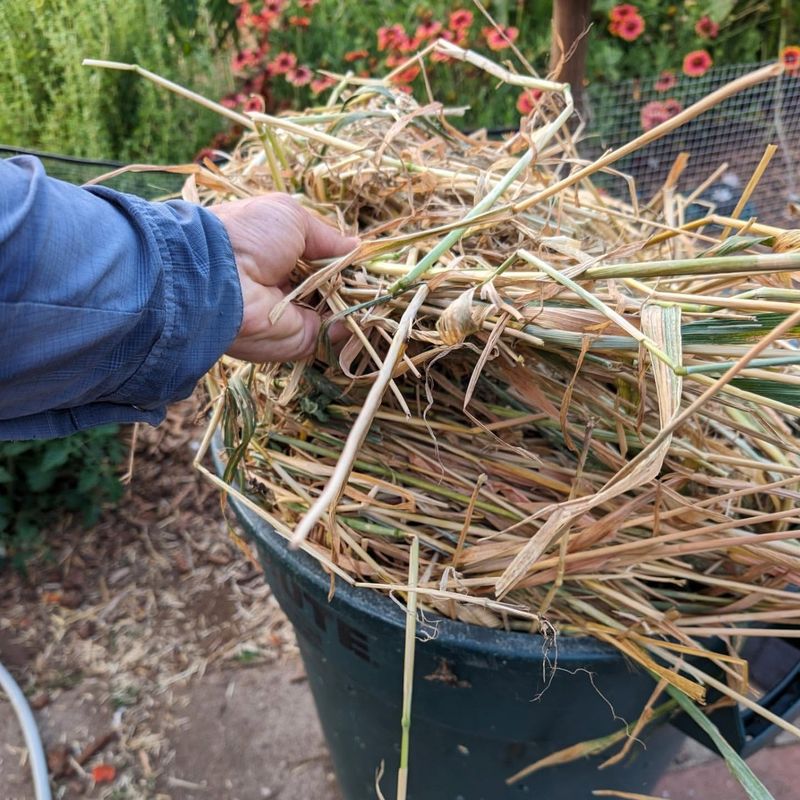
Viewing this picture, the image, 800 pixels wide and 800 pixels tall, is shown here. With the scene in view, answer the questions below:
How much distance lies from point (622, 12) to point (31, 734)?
2695mm

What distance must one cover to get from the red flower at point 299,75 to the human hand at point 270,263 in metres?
1.57

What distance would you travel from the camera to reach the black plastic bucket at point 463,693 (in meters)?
0.68

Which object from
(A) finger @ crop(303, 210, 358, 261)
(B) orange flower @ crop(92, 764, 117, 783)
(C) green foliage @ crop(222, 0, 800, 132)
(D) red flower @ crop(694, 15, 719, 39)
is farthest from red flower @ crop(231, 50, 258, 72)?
(B) orange flower @ crop(92, 764, 117, 783)

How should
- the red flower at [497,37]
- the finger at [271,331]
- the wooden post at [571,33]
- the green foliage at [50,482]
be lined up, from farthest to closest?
1. the red flower at [497,37]
2. the green foliage at [50,482]
3. the wooden post at [571,33]
4. the finger at [271,331]

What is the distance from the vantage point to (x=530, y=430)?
763mm

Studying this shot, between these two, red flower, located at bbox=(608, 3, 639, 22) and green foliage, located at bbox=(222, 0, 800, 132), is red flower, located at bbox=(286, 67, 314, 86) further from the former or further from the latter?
red flower, located at bbox=(608, 3, 639, 22)

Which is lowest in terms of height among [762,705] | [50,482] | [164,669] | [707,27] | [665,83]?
[164,669]

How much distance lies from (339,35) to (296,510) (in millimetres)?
2094

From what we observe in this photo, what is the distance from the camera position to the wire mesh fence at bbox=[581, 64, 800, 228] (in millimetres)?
2354

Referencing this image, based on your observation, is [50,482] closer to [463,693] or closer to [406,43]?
[463,693]

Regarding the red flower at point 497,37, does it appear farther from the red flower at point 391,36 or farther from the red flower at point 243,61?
the red flower at point 243,61

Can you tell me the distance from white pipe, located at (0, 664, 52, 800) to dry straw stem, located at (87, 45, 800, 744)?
0.82 m

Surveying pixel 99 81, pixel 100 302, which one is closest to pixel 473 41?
pixel 99 81

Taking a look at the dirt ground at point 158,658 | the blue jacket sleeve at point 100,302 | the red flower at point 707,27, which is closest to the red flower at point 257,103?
the blue jacket sleeve at point 100,302
